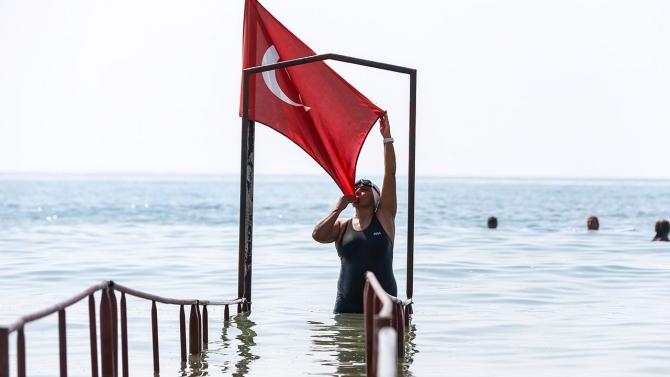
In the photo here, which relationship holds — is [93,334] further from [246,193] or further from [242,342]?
[246,193]

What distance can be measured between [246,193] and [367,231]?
1.86 m

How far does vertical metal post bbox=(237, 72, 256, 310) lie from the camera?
10.8m

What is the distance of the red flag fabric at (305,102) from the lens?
10.7 metres

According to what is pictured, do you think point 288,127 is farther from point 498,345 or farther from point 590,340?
point 590,340

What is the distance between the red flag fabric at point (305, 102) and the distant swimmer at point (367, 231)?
81 cm

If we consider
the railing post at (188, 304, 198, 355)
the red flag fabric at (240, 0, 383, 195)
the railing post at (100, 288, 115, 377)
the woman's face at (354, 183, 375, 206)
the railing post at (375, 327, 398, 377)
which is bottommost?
the railing post at (188, 304, 198, 355)

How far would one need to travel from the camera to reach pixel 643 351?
34.5 feet

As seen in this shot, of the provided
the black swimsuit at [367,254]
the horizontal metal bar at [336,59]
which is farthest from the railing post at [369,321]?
the horizontal metal bar at [336,59]

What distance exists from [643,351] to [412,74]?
372 centimetres

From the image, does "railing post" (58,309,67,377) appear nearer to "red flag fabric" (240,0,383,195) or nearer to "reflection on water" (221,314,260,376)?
"reflection on water" (221,314,260,376)

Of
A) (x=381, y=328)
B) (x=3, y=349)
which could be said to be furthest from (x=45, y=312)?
(x=381, y=328)

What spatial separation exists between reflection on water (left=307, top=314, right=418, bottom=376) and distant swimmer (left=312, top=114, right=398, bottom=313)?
54 cm

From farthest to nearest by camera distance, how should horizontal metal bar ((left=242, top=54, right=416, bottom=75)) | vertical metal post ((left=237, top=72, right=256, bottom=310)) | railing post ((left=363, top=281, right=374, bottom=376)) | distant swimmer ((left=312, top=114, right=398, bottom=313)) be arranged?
vertical metal post ((left=237, top=72, right=256, bottom=310)) < horizontal metal bar ((left=242, top=54, right=416, bottom=75)) < distant swimmer ((left=312, top=114, right=398, bottom=313)) < railing post ((left=363, top=281, right=374, bottom=376))

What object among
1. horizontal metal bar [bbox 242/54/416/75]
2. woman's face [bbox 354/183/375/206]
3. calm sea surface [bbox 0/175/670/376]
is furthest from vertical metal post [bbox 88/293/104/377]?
horizontal metal bar [bbox 242/54/416/75]
